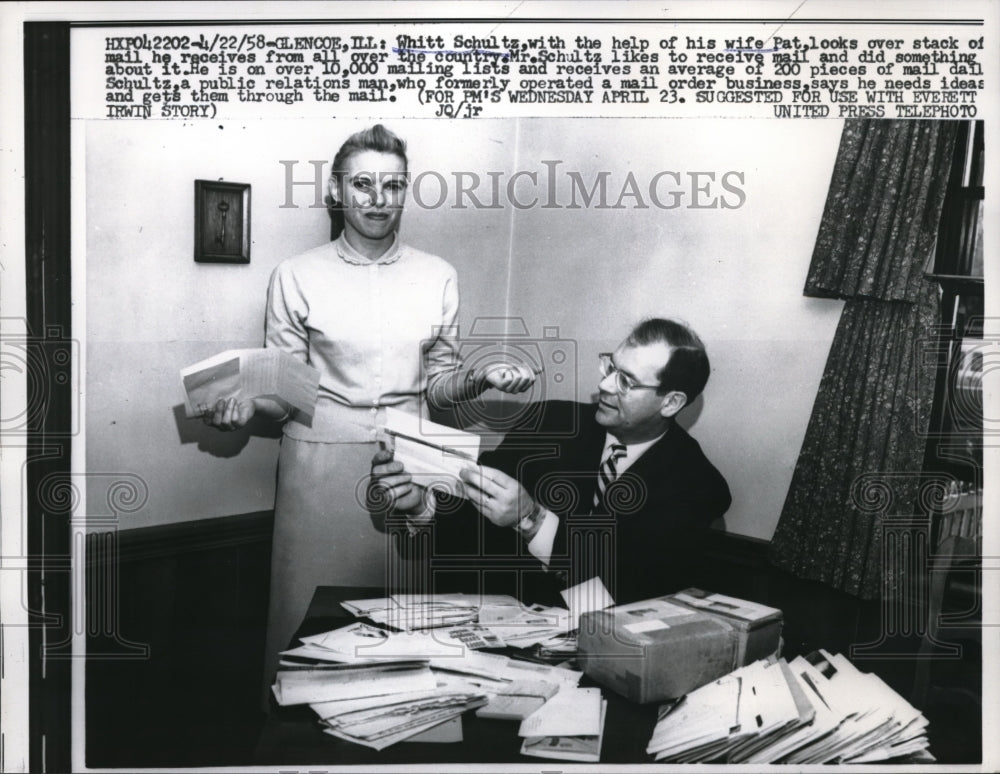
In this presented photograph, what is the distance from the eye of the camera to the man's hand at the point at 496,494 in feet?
8.31

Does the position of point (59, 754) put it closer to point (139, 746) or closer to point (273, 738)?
point (139, 746)

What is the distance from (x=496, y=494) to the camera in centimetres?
254

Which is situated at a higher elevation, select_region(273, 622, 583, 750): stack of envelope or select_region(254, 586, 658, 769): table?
select_region(273, 622, 583, 750): stack of envelope

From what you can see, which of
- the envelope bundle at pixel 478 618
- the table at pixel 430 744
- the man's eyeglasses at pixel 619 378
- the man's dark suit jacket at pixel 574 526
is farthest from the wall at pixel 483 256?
the table at pixel 430 744

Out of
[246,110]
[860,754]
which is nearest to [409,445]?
[246,110]

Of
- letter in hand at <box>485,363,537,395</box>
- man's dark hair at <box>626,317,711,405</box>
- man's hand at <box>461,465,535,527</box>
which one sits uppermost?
man's dark hair at <box>626,317,711,405</box>

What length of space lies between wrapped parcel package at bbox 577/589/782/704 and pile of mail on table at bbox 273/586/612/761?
64mm

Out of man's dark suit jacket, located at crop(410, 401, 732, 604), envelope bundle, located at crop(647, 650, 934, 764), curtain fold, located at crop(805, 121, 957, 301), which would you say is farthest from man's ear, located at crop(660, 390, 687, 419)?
envelope bundle, located at crop(647, 650, 934, 764)

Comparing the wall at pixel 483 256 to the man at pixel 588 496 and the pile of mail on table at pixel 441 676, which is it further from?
the pile of mail on table at pixel 441 676

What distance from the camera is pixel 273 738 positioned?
2.42 meters

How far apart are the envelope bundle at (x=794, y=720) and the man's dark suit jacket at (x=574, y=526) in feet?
1.09

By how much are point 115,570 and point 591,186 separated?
1729 mm

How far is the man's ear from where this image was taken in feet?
8.37

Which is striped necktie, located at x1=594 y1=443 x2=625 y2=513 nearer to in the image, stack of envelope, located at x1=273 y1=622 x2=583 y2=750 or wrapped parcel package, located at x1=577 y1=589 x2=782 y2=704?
wrapped parcel package, located at x1=577 y1=589 x2=782 y2=704
